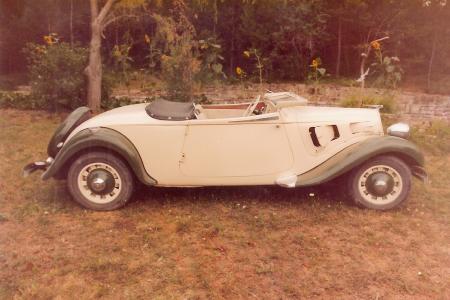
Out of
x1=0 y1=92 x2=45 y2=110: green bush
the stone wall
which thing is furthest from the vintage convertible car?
the stone wall

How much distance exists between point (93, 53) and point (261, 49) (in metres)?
8.11

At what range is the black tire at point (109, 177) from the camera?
5.38 metres

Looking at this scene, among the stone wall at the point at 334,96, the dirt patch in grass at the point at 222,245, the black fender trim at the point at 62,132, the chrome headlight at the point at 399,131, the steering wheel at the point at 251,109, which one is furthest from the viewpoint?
the stone wall at the point at 334,96

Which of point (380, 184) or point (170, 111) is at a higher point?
point (170, 111)

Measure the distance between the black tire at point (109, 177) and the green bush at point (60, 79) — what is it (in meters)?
5.75

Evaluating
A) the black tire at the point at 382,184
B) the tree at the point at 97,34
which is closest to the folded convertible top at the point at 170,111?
the black tire at the point at 382,184

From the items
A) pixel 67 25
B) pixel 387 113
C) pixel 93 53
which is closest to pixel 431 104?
pixel 387 113

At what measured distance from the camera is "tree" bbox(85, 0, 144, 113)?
10172 millimetres

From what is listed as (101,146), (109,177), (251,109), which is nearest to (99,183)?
(109,177)

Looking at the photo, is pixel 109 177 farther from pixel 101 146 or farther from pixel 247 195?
pixel 247 195

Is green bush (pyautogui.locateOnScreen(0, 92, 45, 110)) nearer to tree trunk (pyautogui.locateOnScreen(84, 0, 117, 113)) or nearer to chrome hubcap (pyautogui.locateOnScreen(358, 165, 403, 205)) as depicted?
tree trunk (pyautogui.locateOnScreen(84, 0, 117, 113))

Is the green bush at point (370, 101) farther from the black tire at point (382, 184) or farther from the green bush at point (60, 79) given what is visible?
the green bush at point (60, 79)

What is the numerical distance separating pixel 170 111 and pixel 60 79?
6.00 meters

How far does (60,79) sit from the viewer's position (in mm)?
10680
